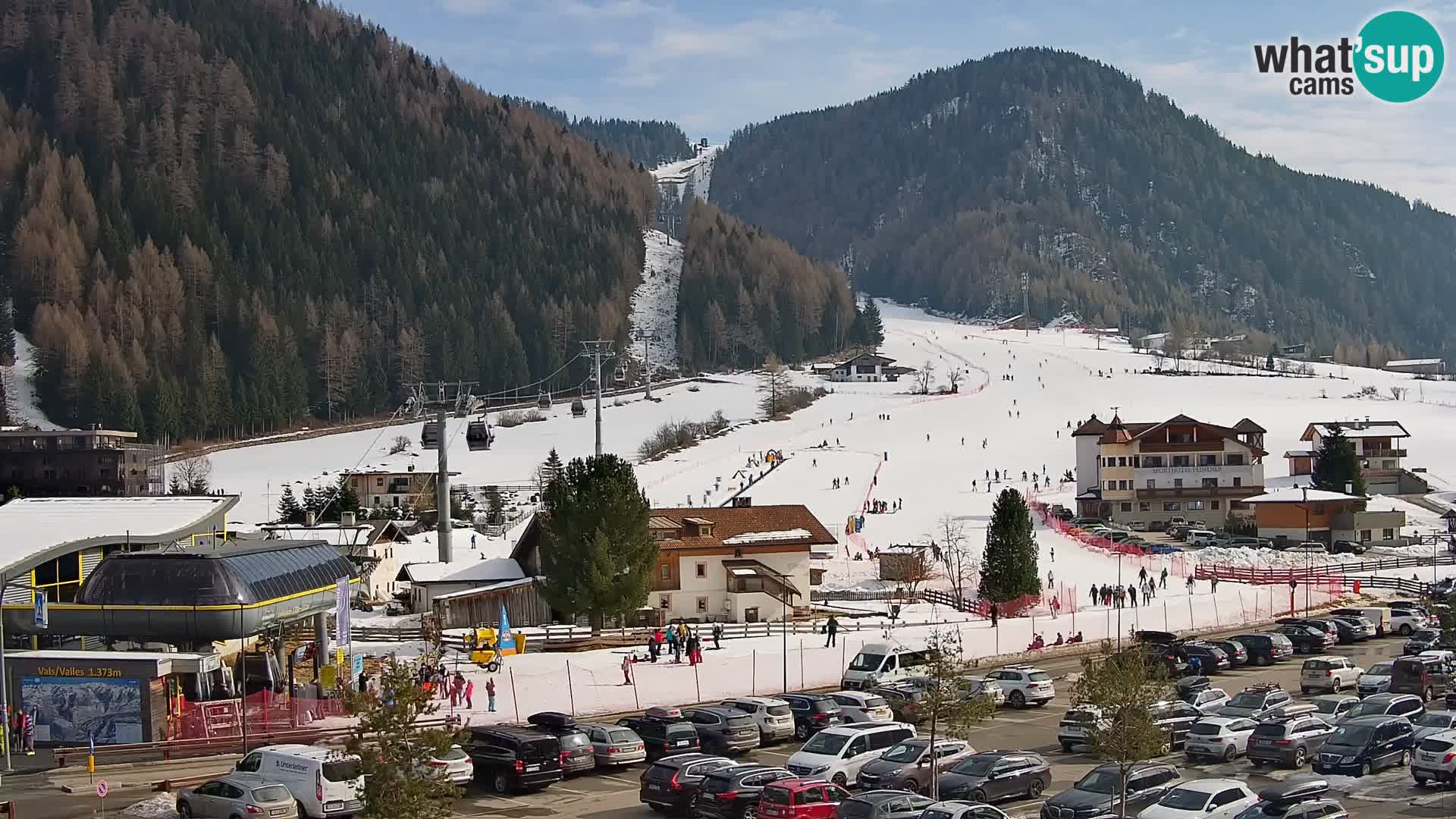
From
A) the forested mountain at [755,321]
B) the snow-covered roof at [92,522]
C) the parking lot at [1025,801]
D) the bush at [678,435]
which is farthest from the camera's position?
the forested mountain at [755,321]

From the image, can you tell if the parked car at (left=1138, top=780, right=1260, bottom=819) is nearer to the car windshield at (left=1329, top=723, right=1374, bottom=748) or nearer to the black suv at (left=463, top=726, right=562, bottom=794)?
the car windshield at (left=1329, top=723, right=1374, bottom=748)

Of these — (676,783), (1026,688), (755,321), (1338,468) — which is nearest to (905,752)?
(676,783)

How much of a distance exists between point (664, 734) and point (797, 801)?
6272mm

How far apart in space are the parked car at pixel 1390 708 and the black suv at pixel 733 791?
1136 cm

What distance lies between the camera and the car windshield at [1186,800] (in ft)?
69.7

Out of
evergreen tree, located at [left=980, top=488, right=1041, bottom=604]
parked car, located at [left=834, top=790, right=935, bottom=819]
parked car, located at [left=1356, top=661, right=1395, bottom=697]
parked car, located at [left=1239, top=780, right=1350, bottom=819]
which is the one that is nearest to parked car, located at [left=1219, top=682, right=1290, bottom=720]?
parked car, located at [left=1356, top=661, right=1395, bottom=697]

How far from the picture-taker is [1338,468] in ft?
255

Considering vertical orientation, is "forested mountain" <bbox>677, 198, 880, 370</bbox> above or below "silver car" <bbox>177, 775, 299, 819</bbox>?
above

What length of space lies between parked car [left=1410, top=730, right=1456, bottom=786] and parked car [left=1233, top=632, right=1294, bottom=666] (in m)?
14.6

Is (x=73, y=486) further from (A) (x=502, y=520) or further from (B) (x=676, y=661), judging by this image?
(B) (x=676, y=661)

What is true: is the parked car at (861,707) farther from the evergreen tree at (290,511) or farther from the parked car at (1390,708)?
the evergreen tree at (290,511)

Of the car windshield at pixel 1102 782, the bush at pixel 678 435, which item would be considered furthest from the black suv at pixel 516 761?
the bush at pixel 678 435

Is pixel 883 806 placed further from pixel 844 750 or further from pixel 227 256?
pixel 227 256

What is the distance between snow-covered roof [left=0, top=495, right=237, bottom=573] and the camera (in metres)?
31.7
